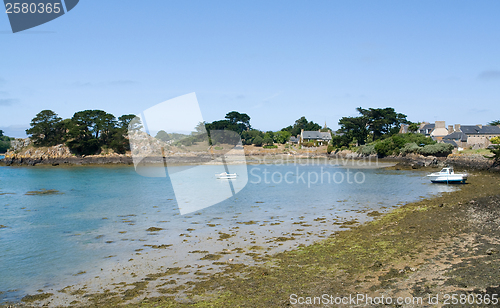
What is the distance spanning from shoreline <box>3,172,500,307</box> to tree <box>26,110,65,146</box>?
96390 millimetres

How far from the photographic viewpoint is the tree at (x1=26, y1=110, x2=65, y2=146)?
299 ft

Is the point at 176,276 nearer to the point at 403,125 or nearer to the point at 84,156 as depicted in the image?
the point at 84,156

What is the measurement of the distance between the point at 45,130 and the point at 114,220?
283ft

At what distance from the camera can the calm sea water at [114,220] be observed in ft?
39.2

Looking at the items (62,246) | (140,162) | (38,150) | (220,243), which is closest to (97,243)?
(62,246)

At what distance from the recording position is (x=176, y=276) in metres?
10.3

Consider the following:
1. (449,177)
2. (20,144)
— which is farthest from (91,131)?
(449,177)

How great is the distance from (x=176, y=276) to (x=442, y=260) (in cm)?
801

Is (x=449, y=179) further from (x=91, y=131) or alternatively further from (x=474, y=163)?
(x=91, y=131)

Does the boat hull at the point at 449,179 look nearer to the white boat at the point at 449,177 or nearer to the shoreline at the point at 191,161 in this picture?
the white boat at the point at 449,177

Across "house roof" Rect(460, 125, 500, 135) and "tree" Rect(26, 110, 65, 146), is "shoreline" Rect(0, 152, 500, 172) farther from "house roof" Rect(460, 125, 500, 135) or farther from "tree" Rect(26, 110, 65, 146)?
"house roof" Rect(460, 125, 500, 135)

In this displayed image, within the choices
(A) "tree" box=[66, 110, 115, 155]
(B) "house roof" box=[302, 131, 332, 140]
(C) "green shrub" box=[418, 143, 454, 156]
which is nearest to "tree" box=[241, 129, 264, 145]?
(B) "house roof" box=[302, 131, 332, 140]

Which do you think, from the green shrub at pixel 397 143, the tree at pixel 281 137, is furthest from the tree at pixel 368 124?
the tree at pixel 281 137

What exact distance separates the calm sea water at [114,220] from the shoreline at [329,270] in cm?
238
